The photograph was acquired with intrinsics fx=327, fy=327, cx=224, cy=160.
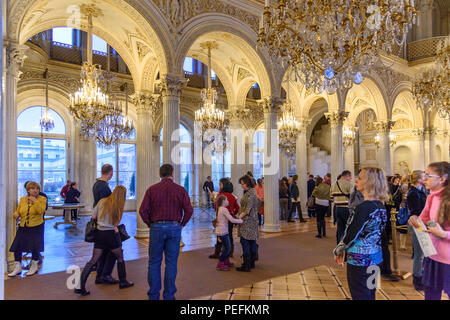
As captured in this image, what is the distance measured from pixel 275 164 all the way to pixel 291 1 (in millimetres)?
4366

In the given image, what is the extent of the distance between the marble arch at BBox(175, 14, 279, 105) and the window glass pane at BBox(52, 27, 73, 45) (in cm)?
644

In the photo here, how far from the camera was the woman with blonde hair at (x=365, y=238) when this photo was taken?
2.58m

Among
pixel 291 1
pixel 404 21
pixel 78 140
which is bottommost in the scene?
pixel 78 140

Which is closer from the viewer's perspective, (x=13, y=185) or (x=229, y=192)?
(x=13, y=185)

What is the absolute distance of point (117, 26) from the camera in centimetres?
782

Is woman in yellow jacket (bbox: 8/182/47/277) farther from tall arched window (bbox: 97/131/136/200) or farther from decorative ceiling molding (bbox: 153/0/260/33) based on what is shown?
tall arched window (bbox: 97/131/136/200)

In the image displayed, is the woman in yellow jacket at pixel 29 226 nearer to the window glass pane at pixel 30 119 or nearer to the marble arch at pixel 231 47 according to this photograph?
the marble arch at pixel 231 47

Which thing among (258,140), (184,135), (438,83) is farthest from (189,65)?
(438,83)

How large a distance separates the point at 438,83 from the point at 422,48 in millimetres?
5557

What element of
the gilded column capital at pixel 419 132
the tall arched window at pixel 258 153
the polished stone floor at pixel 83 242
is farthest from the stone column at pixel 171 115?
the gilded column capital at pixel 419 132

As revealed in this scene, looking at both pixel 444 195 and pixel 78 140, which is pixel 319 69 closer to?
pixel 444 195

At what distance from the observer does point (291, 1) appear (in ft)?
16.6

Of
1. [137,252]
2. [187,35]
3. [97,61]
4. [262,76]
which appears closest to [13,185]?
[137,252]

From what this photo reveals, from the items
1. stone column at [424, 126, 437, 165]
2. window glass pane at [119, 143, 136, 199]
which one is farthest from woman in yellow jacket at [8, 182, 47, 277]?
stone column at [424, 126, 437, 165]
